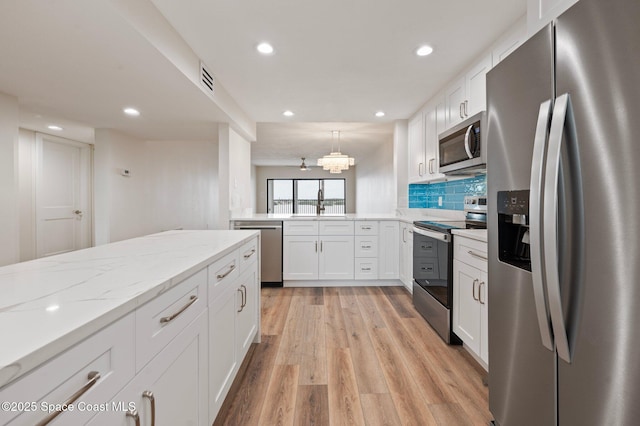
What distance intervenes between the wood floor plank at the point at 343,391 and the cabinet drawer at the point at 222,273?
0.87 m

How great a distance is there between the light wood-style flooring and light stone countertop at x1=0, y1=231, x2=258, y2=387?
2.97 feet

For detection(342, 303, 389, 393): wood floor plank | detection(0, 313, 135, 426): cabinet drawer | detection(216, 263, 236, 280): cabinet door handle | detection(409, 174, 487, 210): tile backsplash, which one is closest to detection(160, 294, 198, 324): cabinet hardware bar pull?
detection(0, 313, 135, 426): cabinet drawer

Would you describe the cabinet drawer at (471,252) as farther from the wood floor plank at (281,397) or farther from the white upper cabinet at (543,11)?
the wood floor plank at (281,397)

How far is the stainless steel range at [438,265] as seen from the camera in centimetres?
230

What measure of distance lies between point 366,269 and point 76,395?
357 cm

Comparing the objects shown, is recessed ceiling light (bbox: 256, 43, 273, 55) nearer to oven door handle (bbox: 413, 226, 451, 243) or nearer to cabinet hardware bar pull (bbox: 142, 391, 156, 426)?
oven door handle (bbox: 413, 226, 451, 243)

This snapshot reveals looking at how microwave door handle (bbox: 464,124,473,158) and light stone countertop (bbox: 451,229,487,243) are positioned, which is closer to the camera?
light stone countertop (bbox: 451,229,487,243)

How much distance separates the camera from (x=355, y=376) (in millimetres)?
1877

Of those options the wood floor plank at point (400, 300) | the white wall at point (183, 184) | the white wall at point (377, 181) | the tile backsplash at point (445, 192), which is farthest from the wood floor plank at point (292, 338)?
the white wall at point (183, 184)

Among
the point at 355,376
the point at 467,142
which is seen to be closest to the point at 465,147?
the point at 467,142

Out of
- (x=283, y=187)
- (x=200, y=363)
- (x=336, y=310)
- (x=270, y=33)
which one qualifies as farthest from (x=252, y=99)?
(x=283, y=187)

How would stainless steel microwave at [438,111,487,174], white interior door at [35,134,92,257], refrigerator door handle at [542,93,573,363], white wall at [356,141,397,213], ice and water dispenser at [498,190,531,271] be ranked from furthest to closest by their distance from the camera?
1. white wall at [356,141,397,213]
2. white interior door at [35,134,92,257]
3. stainless steel microwave at [438,111,487,174]
4. ice and water dispenser at [498,190,531,271]
5. refrigerator door handle at [542,93,573,363]

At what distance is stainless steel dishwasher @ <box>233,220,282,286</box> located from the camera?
12.8 ft

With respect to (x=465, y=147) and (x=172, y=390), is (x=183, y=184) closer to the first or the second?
(x=465, y=147)
